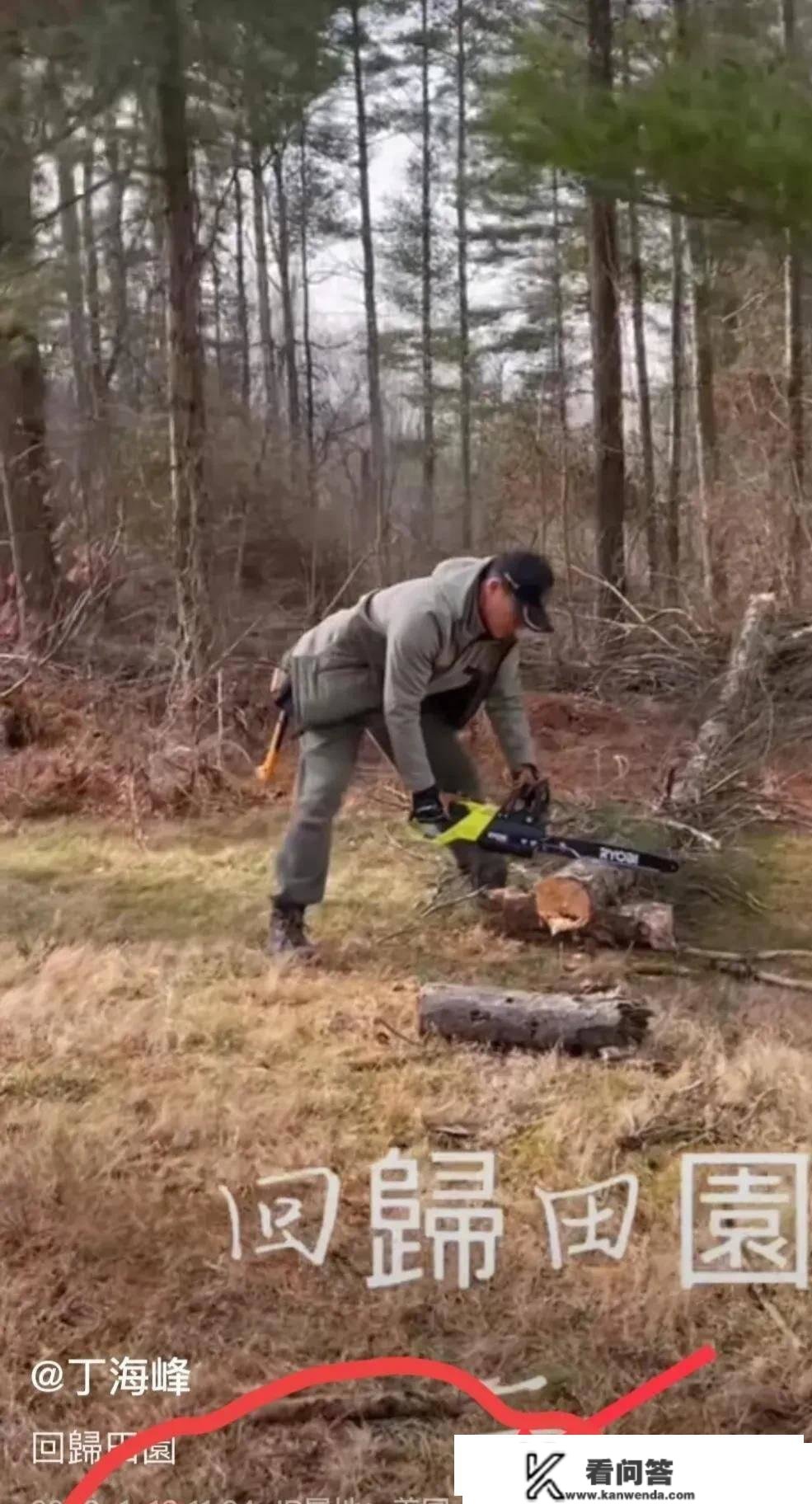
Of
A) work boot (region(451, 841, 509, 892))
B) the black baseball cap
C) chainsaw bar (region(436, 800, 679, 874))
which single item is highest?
the black baseball cap

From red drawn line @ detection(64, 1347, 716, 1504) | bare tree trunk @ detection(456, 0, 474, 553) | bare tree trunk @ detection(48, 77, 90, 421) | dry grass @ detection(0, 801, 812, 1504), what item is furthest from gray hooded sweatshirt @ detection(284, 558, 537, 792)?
red drawn line @ detection(64, 1347, 716, 1504)

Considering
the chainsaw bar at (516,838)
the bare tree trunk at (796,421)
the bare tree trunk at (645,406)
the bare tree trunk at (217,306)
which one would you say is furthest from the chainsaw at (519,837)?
the bare tree trunk at (217,306)

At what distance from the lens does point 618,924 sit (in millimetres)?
2020

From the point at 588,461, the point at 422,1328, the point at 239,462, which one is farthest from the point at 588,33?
the point at 422,1328

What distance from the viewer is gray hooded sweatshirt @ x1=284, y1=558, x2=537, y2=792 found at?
1905mm

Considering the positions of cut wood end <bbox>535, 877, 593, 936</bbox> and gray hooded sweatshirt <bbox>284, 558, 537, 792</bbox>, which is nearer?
gray hooded sweatshirt <bbox>284, 558, 537, 792</bbox>

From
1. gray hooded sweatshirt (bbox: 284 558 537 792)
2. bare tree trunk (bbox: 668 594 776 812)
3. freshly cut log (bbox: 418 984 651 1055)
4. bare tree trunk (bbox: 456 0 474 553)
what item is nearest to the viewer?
freshly cut log (bbox: 418 984 651 1055)

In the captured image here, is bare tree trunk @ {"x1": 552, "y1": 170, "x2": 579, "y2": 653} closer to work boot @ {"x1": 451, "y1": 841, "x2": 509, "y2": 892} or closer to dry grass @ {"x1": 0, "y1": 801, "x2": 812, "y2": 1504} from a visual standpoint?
work boot @ {"x1": 451, "y1": 841, "x2": 509, "y2": 892}

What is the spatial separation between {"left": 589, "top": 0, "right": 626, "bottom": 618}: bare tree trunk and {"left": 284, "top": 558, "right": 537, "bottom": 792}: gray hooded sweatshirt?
0.70 ft

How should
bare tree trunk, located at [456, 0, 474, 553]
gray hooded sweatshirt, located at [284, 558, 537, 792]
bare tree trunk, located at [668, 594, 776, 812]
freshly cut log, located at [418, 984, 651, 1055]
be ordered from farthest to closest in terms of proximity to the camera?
1. bare tree trunk, located at [668, 594, 776, 812]
2. bare tree trunk, located at [456, 0, 474, 553]
3. gray hooded sweatshirt, located at [284, 558, 537, 792]
4. freshly cut log, located at [418, 984, 651, 1055]

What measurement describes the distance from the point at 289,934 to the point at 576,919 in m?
0.46

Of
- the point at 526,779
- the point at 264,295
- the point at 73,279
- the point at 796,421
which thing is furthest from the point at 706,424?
the point at 73,279

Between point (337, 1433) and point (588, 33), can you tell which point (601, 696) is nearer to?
point (588, 33)

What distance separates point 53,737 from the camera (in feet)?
7.65
